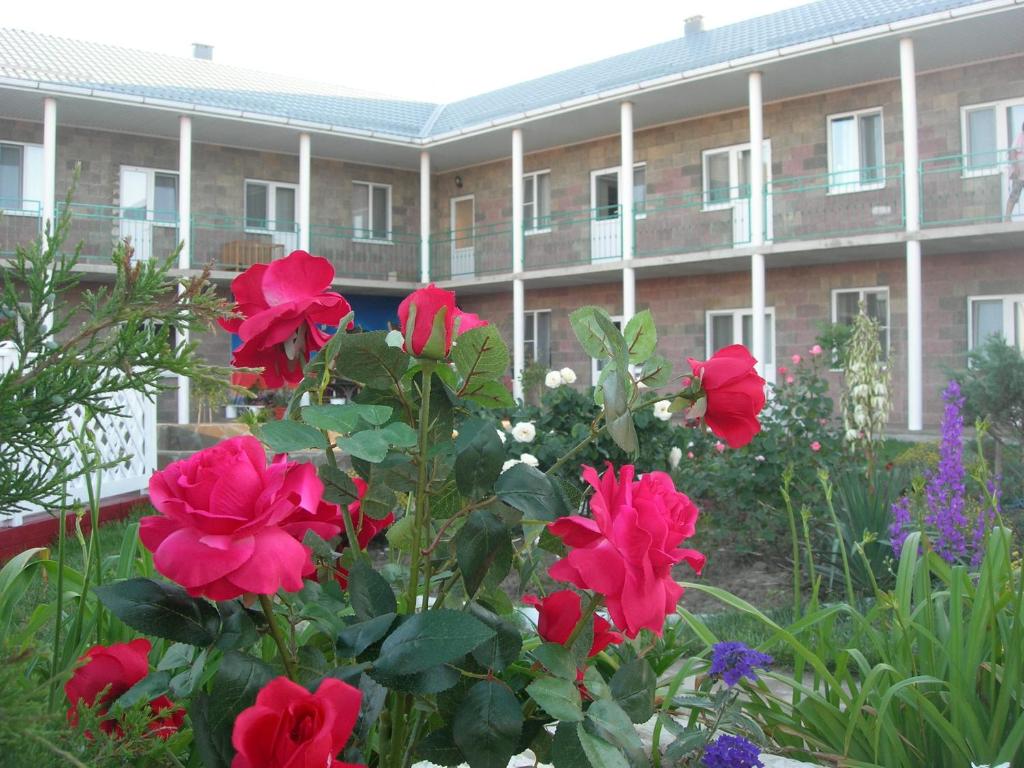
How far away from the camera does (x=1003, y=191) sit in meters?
13.7

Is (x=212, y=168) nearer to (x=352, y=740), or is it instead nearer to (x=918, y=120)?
(x=918, y=120)

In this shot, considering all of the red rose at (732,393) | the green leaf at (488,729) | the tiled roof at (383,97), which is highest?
the tiled roof at (383,97)

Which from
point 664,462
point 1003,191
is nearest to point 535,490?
point 664,462

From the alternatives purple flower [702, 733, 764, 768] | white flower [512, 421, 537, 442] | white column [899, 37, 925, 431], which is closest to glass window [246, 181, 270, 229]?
white column [899, 37, 925, 431]

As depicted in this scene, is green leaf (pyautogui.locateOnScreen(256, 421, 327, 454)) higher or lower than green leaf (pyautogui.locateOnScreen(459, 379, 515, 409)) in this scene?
lower

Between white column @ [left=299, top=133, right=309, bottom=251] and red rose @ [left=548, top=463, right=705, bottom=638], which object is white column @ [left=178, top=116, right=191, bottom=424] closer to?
white column @ [left=299, top=133, right=309, bottom=251]

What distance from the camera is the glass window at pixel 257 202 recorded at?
19.8 m

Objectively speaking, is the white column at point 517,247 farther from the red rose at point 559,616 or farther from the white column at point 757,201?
the red rose at point 559,616

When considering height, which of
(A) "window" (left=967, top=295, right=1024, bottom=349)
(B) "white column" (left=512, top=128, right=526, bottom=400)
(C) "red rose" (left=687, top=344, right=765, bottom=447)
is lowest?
(C) "red rose" (left=687, top=344, right=765, bottom=447)

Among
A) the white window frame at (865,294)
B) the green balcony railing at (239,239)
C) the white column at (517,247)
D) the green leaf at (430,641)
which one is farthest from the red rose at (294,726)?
the green balcony railing at (239,239)

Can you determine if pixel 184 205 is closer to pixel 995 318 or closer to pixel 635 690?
pixel 995 318

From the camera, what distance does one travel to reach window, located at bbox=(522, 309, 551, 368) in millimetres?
19859

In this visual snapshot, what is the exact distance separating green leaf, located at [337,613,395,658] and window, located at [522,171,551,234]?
1886cm

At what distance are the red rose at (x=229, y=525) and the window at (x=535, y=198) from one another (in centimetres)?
1893
